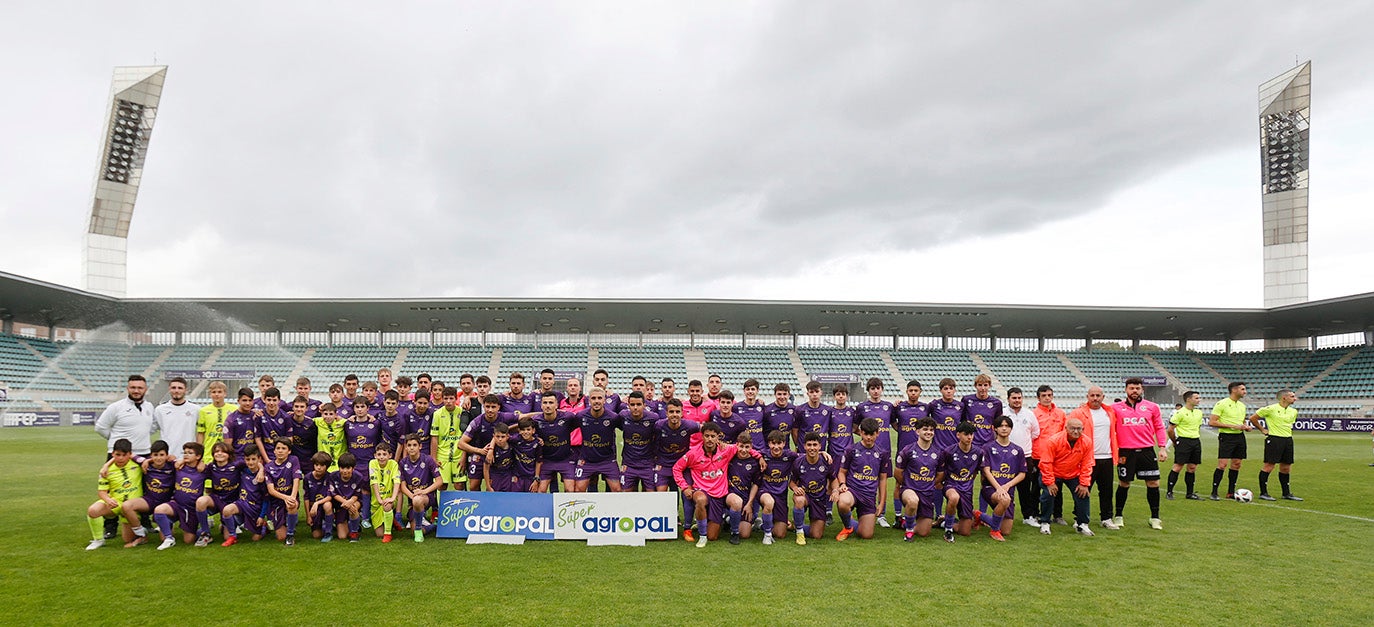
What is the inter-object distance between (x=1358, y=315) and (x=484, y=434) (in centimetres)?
4475

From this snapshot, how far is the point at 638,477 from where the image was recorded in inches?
314

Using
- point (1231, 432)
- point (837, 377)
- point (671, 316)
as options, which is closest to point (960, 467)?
point (1231, 432)

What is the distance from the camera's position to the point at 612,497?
712 cm

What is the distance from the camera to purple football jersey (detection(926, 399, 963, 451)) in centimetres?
834

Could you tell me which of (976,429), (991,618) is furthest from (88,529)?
(976,429)

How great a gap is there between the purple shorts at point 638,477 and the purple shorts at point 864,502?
2.27 m

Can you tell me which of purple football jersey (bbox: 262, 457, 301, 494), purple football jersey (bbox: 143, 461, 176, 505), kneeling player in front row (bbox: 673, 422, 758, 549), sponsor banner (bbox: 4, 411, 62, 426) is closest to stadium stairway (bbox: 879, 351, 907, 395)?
kneeling player in front row (bbox: 673, 422, 758, 549)

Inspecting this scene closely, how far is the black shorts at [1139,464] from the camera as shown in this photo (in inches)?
320

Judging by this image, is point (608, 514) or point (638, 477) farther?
point (638, 477)

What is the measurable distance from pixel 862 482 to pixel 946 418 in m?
1.70

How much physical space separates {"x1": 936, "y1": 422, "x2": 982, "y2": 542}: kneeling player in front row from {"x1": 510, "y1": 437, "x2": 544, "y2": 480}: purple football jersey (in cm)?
460

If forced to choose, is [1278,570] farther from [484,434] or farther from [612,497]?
[484,434]

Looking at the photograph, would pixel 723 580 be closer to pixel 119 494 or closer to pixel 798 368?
pixel 119 494

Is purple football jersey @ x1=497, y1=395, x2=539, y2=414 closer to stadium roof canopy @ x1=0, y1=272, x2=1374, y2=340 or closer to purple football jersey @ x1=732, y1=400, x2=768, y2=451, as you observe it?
purple football jersey @ x1=732, y1=400, x2=768, y2=451
